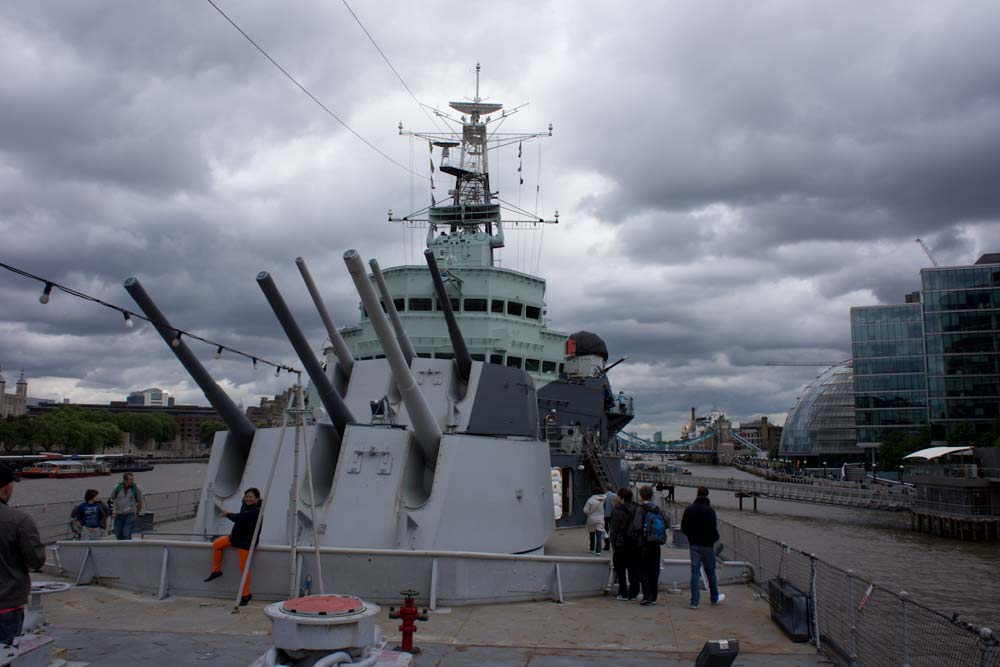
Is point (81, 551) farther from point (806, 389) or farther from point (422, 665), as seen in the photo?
point (806, 389)

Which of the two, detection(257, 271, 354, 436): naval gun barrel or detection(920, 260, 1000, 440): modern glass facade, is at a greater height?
detection(920, 260, 1000, 440): modern glass facade

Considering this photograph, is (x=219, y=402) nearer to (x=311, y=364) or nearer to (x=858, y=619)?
(x=311, y=364)

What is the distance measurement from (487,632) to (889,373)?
224 ft

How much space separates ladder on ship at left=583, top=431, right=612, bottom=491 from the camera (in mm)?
18180

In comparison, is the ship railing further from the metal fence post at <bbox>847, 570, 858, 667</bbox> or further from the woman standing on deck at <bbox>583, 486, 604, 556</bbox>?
the woman standing on deck at <bbox>583, 486, 604, 556</bbox>

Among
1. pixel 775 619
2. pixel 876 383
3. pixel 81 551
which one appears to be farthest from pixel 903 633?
pixel 876 383

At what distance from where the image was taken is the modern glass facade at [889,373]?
207ft

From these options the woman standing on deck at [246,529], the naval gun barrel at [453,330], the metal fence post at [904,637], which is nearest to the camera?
the metal fence post at [904,637]

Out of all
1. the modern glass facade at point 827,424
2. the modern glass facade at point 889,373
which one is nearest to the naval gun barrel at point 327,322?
the modern glass facade at point 889,373

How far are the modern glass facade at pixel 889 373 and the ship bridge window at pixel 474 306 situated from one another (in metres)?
57.9

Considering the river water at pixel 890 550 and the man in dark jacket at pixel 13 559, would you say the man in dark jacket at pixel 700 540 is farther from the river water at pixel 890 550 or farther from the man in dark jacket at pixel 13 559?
the river water at pixel 890 550

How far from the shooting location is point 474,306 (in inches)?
616

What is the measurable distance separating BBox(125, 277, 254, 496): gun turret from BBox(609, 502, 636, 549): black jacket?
17.2 feet

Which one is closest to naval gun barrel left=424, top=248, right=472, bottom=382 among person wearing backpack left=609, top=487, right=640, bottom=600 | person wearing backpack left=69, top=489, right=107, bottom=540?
person wearing backpack left=609, top=487, right=640, bottom=600
